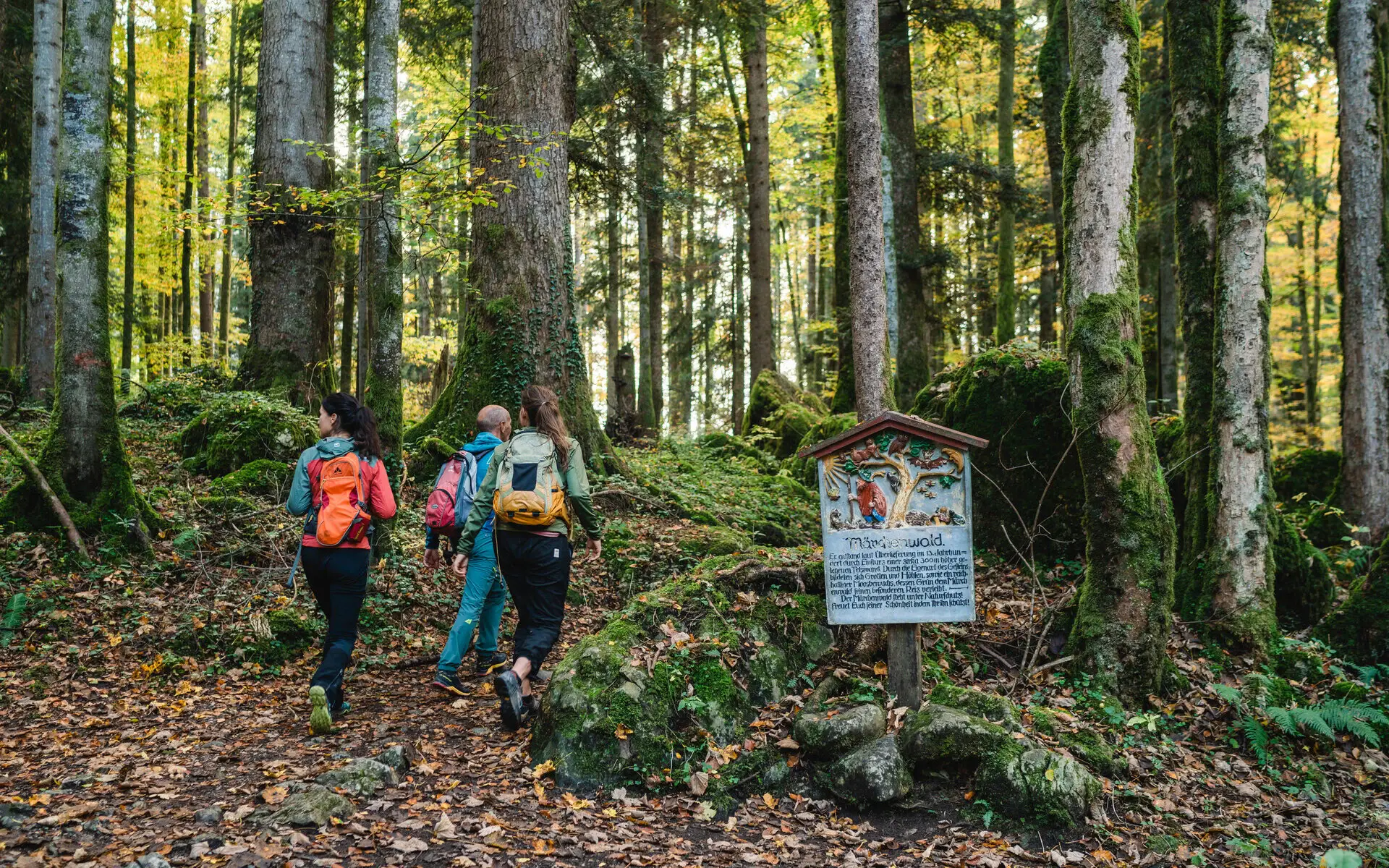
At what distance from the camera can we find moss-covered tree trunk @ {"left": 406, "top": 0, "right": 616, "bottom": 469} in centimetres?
930

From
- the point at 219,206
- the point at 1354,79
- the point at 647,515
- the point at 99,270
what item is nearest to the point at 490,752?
the point at 647,515

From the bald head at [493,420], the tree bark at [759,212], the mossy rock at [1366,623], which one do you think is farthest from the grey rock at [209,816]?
the tree bark at [759,212]

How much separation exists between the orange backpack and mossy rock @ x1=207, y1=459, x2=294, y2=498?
12.6 feet

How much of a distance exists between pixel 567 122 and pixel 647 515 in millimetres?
5010

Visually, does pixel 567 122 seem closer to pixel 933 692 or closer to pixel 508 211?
pixel 508 211

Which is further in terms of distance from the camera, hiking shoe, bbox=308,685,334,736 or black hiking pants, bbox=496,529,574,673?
black hiking pants, bbox=496,529,574,673

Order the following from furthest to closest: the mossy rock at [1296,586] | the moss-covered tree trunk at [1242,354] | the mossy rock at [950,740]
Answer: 1. the mossy rock at [1296,586]
2. the moss-covered tree trunk at [1242,354]
3. the mossy rock at [950,740]

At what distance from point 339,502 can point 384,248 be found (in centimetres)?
358

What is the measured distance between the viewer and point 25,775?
423 centimetres

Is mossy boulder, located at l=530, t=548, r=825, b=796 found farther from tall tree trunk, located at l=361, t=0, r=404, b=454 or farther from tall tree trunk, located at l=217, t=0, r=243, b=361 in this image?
tall tree trunk, located at l=217, t=0, r=243, b=361

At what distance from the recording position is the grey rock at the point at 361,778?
13.9 ft

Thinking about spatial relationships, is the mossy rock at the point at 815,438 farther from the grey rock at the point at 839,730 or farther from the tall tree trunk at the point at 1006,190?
the grey rock at the point at 839,730

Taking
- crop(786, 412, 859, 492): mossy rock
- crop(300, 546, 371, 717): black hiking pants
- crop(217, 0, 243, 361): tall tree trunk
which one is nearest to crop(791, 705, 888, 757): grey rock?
crop(300, 546, 371, 717): black hiking pants

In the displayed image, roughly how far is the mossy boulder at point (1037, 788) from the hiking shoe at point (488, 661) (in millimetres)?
3685
